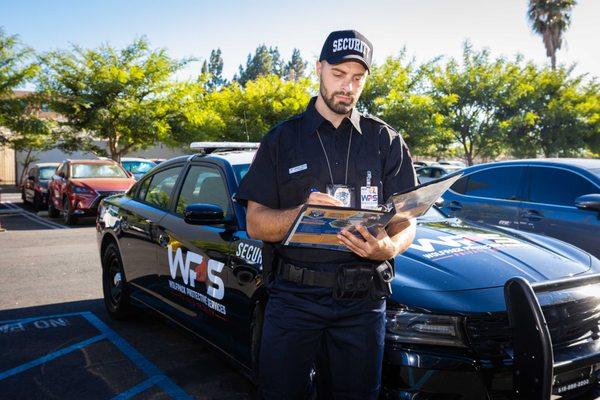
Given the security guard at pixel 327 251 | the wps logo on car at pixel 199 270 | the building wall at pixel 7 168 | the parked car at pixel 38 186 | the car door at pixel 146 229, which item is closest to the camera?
the security guard at pixel 327 251

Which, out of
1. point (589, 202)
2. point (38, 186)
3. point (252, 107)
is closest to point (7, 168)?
point (252, 107)

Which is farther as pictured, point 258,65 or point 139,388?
point 258,65

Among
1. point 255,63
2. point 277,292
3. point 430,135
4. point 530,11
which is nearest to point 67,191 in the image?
point 277,292

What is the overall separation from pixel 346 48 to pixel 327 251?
0.84 metres

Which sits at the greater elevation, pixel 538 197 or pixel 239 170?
pixel 239 170

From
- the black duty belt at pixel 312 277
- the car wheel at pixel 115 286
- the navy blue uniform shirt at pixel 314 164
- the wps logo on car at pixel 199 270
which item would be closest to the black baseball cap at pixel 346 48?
the navy blue uniform shirt at pixel 314 164

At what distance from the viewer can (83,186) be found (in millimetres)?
12391

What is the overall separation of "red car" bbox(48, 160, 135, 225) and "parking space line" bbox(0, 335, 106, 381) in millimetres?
8305

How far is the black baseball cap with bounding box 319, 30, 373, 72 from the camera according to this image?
6.99ft

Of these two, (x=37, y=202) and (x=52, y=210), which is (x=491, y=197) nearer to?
(x=52, y=210)

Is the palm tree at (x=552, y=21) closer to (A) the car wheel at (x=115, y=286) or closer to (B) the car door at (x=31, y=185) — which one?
(B) the car door at (x=31, y=185)

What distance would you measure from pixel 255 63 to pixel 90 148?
235 feet

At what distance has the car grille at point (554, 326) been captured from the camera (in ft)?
7.68

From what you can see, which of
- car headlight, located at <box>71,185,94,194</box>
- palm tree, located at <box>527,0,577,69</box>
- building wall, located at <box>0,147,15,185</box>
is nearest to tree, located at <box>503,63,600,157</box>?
palm tree, located at <box>527,0,577,69</box>
